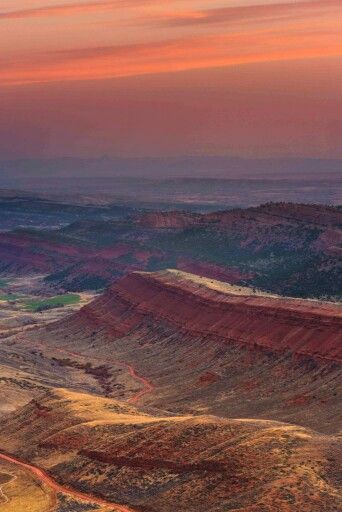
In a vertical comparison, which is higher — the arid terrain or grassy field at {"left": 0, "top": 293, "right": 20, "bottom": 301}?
the arid terrain

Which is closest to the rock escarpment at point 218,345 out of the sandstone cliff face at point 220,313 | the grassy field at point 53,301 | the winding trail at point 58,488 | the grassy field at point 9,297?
the sandstone cliff face at point 220,313

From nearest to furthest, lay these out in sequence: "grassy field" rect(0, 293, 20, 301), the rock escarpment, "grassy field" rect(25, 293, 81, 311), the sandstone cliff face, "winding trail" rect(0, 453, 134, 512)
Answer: "winding trail" rect(0, 453, 134, 512)
the rock escarpment
the sandstone cliff face
"grassy field" rect(25, 293, 81, 311)
"grassy field" rect(0, 293, 20, 301)

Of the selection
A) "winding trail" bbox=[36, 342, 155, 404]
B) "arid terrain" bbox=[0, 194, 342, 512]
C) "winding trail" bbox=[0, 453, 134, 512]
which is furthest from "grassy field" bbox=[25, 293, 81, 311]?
"winding trail" bbox=[0, 453, 134, 512]

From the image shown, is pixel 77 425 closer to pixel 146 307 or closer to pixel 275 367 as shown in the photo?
pixel 275 367

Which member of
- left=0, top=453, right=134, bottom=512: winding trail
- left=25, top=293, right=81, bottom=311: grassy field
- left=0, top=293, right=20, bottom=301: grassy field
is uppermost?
left=0, top=453, right=134, bottom=512: winding trail

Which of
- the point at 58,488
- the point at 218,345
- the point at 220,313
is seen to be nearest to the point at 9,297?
the point at 220,313

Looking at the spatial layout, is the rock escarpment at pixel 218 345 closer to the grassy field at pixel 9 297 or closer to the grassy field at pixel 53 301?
the grassy field at pixel 53 301

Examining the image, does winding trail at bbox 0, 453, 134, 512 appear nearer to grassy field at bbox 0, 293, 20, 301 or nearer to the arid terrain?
the arid terrain
